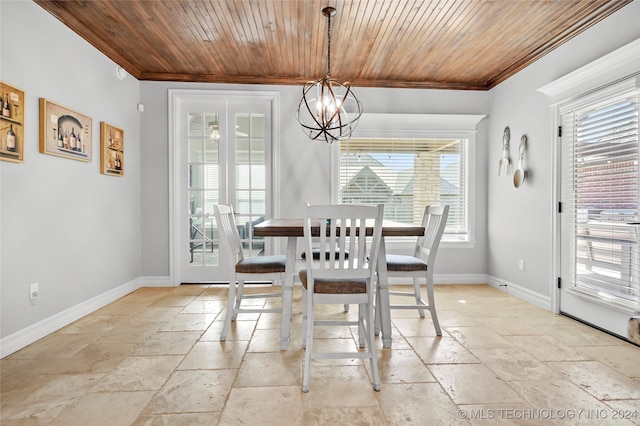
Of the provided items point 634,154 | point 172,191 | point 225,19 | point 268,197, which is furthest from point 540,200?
point 172,191

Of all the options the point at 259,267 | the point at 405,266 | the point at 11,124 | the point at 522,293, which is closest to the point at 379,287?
the point at 405,266

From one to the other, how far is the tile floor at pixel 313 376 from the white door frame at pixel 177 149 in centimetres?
122

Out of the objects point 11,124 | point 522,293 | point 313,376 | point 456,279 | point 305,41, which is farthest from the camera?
point 456,279

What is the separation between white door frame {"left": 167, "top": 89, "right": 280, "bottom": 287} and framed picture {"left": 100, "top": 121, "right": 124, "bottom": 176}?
550 mm

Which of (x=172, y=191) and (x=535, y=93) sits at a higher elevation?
(x=535, y=93)

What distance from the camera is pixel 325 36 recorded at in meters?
3.08

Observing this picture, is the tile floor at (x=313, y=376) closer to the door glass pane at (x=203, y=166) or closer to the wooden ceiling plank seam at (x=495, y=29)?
the door glass pane at (x=203, y=166)

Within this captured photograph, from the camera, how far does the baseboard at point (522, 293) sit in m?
3.31

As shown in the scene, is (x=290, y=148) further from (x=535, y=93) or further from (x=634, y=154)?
(x=634, y=154)

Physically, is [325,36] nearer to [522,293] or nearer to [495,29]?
[495,29]

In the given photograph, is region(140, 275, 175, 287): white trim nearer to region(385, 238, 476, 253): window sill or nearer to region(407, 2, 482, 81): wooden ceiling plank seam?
region(385, 238, 476, 253): window sill

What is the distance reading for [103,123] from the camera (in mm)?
3326

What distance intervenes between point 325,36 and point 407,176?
1.97 metres

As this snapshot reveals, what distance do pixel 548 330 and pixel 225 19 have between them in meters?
3.60
